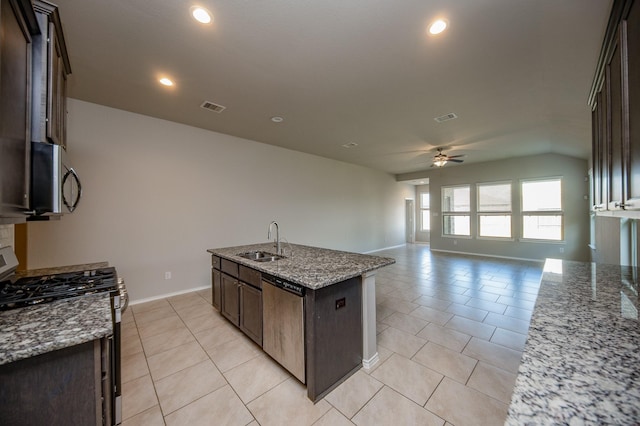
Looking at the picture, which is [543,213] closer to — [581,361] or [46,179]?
[581,361]

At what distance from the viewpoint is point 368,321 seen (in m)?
2.15

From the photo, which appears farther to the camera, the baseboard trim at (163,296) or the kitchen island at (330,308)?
the baseboard trim at (163,296)

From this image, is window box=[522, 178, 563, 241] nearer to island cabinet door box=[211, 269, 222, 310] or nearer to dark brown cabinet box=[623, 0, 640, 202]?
dark brown cabinet box=[623, 0, 640, 202]

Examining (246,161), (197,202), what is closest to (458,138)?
(246,161)

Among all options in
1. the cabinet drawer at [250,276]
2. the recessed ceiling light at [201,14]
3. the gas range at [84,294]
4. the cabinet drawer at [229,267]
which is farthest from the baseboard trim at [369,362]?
the recessed ceiling light at [201,14]

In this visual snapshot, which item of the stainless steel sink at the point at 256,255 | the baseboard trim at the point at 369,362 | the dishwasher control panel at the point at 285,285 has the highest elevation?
the stainless steel sink at the point at 256,255

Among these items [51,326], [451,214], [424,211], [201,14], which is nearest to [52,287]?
[51,326]

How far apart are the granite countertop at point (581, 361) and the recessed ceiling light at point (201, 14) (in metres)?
2.71

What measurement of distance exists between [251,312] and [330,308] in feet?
3.24

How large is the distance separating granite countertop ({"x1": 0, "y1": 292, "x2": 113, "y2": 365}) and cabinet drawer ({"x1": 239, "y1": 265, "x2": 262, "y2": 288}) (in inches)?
44.5

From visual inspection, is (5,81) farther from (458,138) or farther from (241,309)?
(458,138)

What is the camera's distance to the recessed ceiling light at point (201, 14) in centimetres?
179

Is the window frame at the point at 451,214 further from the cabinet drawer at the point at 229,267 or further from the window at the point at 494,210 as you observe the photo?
the cabinet drawer at the point at 229,267

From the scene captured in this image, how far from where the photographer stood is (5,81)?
38.9 inches
